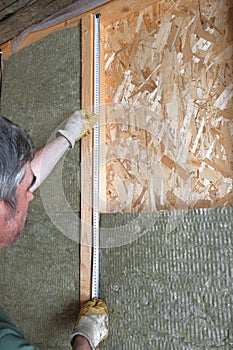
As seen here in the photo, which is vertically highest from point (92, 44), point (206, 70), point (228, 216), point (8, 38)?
point (8, 38)

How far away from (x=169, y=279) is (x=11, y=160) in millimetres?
740

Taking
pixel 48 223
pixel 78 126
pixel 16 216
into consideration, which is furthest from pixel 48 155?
pixel 16 216

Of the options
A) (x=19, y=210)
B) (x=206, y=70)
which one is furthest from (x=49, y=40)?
(x=19, y=210)

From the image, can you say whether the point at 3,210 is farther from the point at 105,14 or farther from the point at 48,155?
the point at 105,14

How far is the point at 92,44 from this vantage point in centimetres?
188

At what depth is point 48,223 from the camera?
1918 mm

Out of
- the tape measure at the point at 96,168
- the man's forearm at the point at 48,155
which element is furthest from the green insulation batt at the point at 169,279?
the man's forearm at the point at 48,155

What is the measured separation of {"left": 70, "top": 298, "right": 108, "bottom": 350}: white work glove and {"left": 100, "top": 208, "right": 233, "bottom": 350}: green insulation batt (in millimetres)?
55

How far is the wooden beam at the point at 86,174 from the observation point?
173 cm

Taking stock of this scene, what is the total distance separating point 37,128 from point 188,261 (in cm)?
109

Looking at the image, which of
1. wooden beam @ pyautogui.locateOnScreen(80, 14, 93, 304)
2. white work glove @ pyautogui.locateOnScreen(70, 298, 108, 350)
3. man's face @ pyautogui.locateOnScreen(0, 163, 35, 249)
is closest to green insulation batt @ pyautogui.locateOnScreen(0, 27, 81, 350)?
wooden beam @ pyautogui.locateOnScreen(80, 14, 93, 304)

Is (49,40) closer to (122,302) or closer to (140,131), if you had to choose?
(140,131)

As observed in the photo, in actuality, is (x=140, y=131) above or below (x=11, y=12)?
below

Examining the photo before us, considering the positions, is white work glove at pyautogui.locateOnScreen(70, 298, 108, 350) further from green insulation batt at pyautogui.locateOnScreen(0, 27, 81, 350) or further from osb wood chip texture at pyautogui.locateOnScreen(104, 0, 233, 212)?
osb wood chip texture at pyautogui.locateOnScreen(104, 0, 233, 212)
